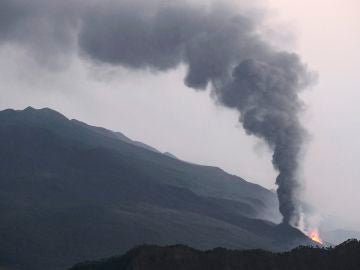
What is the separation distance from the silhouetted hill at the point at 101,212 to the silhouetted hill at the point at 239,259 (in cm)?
5071

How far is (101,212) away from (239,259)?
273 feet

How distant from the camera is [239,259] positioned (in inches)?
2645

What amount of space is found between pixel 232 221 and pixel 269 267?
96.2 metres

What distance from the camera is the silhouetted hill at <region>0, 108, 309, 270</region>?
128 meters

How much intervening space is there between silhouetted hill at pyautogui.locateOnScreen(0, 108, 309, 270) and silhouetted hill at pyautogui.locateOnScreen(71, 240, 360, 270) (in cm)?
5071

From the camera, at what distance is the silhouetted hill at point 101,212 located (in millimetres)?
128250

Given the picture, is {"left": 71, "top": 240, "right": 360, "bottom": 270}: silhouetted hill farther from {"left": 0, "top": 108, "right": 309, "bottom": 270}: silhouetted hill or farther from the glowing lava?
the glowing lava

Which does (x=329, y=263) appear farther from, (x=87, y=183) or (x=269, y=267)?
(x=87, y=183)

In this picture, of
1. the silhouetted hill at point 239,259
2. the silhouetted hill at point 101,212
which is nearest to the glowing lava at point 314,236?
the silhouetted hill at point 101,212

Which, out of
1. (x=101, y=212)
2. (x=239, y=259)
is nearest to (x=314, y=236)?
(x=101, y=212)

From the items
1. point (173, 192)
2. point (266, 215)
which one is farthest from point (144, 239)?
point (266, 215)

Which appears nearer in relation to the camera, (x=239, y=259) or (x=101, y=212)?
(x=239, y=259)

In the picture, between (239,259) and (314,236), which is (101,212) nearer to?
(314,236)

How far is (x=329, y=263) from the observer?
66.6 meters
